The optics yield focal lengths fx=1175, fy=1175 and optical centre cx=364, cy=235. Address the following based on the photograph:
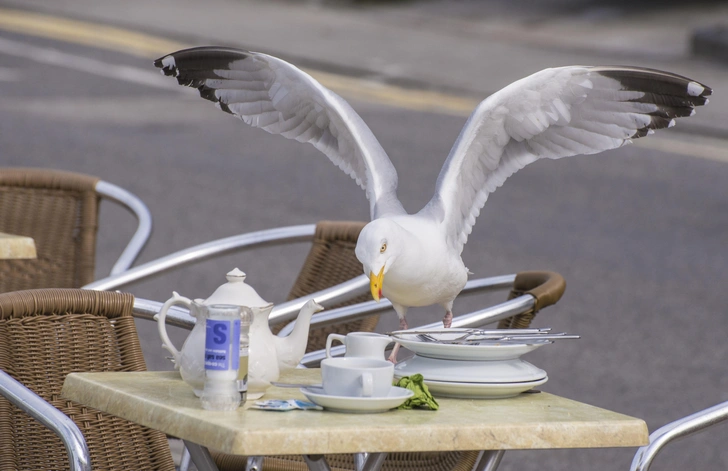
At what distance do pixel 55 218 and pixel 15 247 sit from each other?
81 cm

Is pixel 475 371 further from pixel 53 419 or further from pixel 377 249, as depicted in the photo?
pixel 53 419

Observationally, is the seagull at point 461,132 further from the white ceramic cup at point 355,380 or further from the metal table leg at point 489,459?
the metal table leg at point 489,459

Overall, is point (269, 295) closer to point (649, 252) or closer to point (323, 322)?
point (649, 252)

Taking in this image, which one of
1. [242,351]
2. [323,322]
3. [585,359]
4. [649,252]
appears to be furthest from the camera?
[649,252]

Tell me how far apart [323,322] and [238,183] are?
591 cm

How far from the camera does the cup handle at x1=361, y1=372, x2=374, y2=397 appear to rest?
210 centimetres

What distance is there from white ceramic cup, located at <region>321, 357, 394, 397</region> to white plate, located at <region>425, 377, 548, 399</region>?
0.62 ft

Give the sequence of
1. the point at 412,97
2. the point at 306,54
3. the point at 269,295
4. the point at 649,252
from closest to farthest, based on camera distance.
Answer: the point at 269,295
the point at 649,252
the point at 412,97
the point at 306,54

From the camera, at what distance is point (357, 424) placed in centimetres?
200

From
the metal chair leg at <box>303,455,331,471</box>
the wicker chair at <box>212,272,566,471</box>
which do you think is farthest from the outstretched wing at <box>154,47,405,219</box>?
the metal chair leg at <box>303,455,331,471</box>

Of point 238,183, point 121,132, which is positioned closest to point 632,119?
point 238,183

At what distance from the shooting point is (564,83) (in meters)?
2.88

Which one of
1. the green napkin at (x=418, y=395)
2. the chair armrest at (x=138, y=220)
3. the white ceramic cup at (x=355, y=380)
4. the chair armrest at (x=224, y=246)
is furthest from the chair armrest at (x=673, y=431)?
the chair armrest at (x=138, y=220)

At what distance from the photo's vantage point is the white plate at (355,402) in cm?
209
